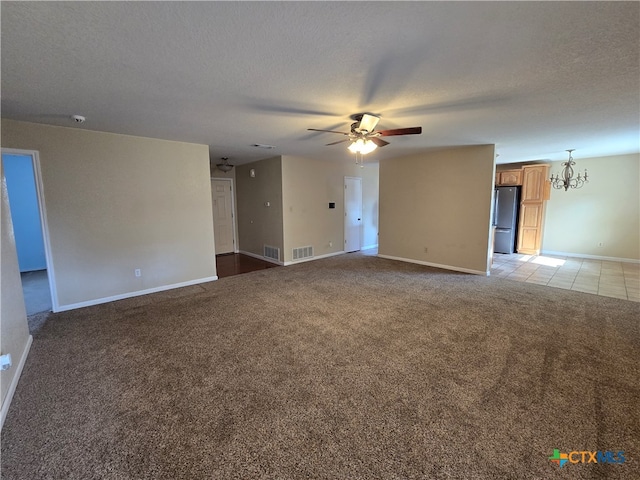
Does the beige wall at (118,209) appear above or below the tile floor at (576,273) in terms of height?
above

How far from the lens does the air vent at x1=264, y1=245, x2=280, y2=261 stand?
20.9 feet

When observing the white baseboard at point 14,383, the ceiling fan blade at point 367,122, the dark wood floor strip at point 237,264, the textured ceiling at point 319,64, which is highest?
the textured ceiling at point 319,64

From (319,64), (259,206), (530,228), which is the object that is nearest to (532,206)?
(530,228)

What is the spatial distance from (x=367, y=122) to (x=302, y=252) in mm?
3975

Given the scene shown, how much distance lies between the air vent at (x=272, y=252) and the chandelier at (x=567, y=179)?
680cm

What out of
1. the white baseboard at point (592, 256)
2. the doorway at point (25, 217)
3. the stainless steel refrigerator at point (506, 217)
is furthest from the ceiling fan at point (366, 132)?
the white baseboard at point (592, 256)

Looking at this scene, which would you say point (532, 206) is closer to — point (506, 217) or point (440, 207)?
point (506, 217)

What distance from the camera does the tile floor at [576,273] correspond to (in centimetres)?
443

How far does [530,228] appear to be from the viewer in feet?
23.4

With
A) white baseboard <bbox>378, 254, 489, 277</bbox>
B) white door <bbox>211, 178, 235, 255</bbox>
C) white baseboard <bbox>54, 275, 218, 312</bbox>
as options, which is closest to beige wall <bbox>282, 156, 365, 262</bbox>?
white baseboard <bbox>378, 254, 489, 277</bbox>

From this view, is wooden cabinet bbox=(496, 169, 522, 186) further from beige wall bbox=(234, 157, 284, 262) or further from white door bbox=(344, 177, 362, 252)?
beige wall bbox=(234, 157, 284, 262)

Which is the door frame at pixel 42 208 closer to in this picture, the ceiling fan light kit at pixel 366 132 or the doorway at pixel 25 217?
the doorway at pixel 25 217

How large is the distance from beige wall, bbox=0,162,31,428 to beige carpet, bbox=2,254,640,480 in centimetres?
11

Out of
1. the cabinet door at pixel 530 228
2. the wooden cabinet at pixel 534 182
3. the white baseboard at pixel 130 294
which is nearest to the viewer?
the white baseboard at pixel 130 294
